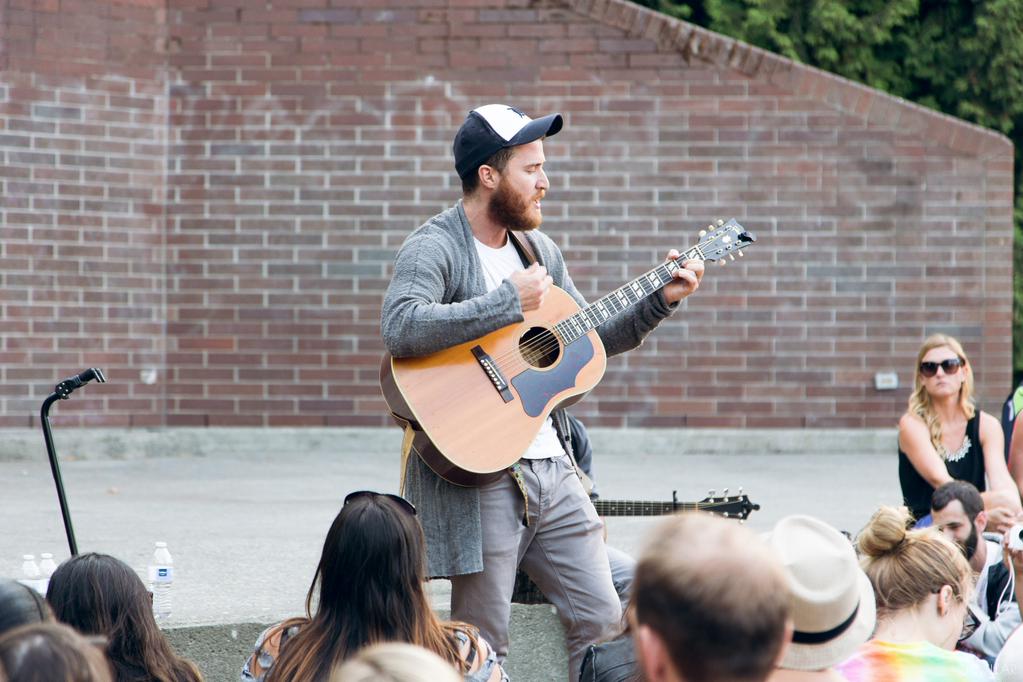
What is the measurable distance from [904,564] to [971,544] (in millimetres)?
1829

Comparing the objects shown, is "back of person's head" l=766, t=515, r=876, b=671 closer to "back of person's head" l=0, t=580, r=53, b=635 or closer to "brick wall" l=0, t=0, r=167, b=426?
"back of person's head" l=0, t=580, r=53, b=635

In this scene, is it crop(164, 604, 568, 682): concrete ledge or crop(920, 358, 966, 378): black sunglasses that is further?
crop(920, 358, 966, 378): black sunglasses

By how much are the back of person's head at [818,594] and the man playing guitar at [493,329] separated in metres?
1.68

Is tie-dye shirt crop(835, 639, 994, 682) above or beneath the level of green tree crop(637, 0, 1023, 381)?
beneath

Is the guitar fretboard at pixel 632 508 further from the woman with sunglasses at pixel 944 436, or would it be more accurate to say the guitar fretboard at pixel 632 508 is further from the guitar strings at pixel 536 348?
the woman with sunglasses at pixel 944 436

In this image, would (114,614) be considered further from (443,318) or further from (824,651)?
(824,651)

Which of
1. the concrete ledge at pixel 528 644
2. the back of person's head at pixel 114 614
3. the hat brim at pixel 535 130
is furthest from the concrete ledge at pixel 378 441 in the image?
the back of person's head at pixel 114 614

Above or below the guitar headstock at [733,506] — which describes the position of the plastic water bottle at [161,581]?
below

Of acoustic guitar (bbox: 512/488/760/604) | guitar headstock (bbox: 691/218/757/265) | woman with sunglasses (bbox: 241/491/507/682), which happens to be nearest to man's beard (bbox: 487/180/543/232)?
guitar headstock (bbox: 691/218/757/265)

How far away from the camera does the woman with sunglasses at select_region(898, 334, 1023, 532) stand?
6.23m

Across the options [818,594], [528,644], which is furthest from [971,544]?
[818,594]

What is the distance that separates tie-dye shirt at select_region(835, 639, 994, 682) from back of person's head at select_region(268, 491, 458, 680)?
0.97 metres

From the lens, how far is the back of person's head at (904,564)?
3557 mm

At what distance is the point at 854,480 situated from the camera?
8883mm
